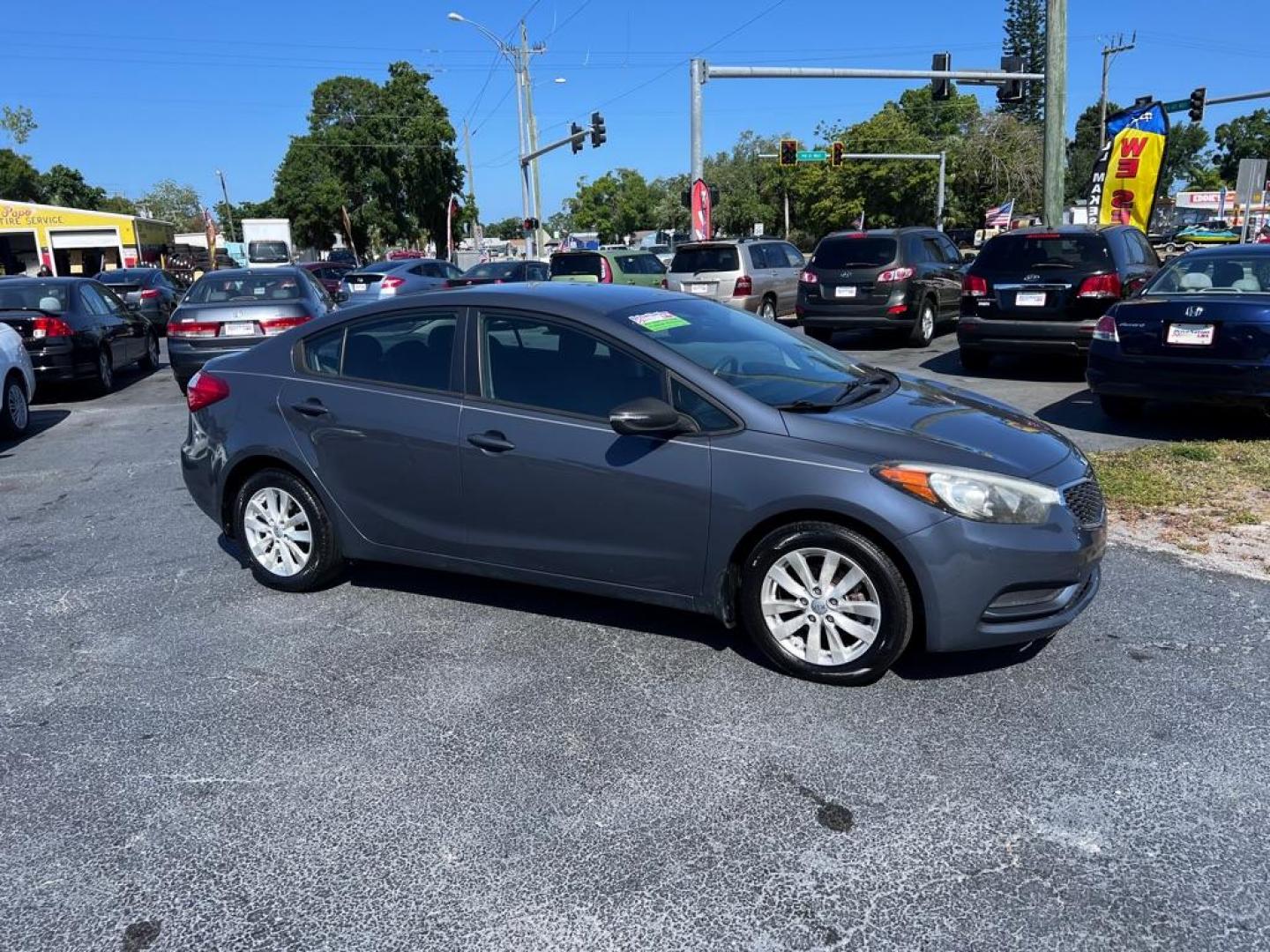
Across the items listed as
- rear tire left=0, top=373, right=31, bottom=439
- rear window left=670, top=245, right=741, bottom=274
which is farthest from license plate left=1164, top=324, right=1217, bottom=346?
rear tire left=0, top=373, right=31, bottom=439

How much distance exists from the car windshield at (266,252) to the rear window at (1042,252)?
40179mm

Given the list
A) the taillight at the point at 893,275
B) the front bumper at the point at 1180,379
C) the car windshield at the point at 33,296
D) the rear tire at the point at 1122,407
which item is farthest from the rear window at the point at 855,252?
the car windshield at the point at 33,296

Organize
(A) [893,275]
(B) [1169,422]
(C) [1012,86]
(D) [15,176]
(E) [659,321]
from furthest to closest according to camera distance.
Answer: (D) [15,176], (C) [1012,86], (A) [893,275], (B) [1169,422], (E) [659,321]

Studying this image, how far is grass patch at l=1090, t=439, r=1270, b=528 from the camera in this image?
20.0 feet

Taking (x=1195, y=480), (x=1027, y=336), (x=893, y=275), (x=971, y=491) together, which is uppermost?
(x=893, y=275)

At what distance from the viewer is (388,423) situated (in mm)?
4691

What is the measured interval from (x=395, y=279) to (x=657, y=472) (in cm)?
1871

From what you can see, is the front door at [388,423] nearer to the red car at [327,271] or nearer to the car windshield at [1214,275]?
the car windshield at [1214,275]

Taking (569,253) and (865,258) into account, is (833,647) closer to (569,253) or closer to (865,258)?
(865,258)

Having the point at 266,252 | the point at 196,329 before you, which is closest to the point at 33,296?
the point at 196,329

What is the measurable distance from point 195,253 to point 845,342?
54610 millimetres

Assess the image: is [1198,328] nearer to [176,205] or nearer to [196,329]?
[196,329]

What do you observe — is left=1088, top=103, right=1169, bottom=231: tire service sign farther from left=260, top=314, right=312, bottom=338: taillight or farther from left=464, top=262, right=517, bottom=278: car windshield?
left=260, top=314, right=312, bottom=338: taillight

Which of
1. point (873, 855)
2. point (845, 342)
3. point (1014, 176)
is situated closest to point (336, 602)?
point (873, 855)
